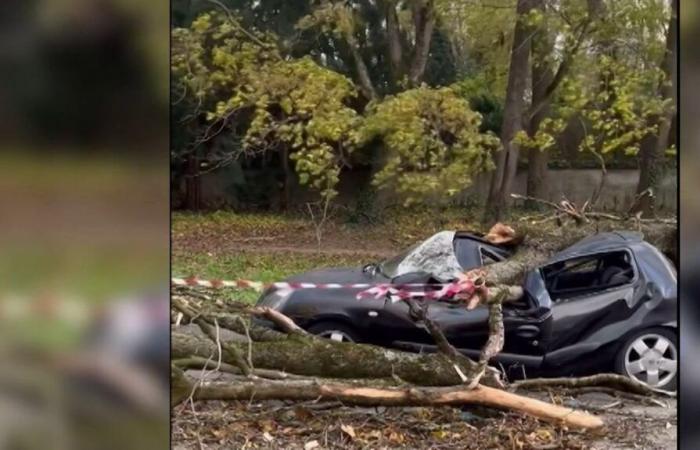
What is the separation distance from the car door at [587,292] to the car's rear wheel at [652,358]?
0.13m

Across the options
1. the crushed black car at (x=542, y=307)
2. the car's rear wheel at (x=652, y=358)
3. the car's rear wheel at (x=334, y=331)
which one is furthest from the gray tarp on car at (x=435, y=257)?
the car's rear wheel at (x=652, y=358)

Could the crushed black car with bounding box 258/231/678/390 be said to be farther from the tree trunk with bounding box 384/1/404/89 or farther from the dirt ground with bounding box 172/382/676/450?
the tree trunk with bounding box 384/1/404/89

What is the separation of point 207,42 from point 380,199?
91cm

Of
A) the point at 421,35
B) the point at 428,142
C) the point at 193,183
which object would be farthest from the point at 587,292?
the point at 193,183

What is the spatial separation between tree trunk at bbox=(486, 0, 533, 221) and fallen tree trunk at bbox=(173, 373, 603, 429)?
73 centimetres

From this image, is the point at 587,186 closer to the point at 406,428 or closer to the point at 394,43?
the point at 394,43

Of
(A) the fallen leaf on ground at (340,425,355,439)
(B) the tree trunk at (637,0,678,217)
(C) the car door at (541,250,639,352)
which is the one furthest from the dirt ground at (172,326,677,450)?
(B) the tree trunk at (637,0,678,217)

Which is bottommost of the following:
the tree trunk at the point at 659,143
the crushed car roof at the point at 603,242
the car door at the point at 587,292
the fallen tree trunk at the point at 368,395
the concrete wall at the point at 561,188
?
the fallen tree trunk at the point at 368,395

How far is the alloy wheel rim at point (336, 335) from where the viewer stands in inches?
114

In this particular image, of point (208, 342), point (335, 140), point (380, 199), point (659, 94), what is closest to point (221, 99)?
point (335, 140)

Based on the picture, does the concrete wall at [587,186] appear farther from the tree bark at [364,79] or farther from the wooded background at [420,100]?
the tree bark at [364,79]

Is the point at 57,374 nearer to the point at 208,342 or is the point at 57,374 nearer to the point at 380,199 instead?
the point at 208,342

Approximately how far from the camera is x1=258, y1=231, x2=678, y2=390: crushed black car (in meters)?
2.85

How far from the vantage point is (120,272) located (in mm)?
3002
